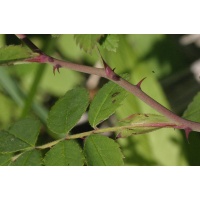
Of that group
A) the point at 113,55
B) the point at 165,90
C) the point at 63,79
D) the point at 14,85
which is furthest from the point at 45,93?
the point at 165,90

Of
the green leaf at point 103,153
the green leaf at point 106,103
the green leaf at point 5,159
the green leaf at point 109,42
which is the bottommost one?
the green leaf at point 103,153

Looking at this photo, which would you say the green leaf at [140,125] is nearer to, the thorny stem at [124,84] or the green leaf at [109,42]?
the thorny stem at [124,84]

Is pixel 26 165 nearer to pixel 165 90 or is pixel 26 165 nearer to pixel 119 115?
pixel 119 115

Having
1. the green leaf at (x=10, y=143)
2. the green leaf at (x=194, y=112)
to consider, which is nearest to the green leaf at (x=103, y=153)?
the green leaf at (x=10, y=143)

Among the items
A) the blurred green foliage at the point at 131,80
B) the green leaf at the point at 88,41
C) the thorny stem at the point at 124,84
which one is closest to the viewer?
the thorny stem at the point at 124,84

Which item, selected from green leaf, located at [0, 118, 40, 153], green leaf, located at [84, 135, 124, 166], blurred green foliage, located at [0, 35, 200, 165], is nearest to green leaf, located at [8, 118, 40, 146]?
green leaf, located at [0, 118, 40, 153]
